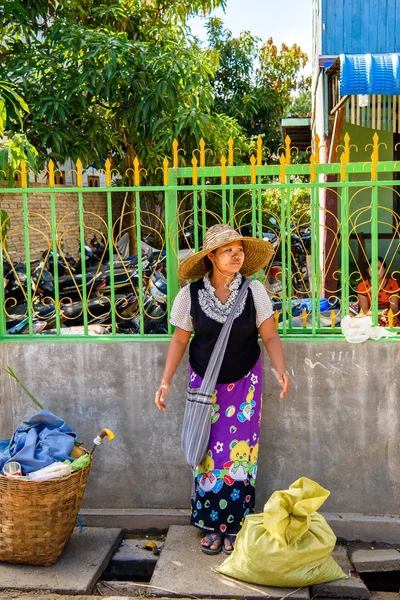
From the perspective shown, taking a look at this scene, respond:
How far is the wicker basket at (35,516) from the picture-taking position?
11.0 feet

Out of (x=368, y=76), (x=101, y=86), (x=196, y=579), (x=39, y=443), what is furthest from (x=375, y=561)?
(x=101, y=86)

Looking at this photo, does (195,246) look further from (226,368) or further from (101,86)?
(101,86)

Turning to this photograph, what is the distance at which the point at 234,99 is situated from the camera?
55.8ft

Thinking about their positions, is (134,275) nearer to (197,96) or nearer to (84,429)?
(84,429)

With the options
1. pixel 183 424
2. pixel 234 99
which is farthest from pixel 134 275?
pixel 234 99

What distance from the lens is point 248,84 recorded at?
17469 millimetres

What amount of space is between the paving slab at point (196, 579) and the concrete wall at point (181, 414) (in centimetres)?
44

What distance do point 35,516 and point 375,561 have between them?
1.77m

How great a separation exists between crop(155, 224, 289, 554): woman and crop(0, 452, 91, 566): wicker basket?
0.68m

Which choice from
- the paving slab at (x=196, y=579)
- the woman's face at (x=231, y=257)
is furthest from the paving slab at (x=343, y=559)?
A: the woman's face at (x=231, y=257)

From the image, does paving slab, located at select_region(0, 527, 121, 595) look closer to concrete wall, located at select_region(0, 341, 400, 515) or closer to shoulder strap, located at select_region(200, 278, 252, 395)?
concrete wall, located at select_region(0, 341, 400, 515)

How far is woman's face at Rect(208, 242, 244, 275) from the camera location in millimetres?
3547

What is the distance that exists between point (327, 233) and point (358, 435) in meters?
4.60

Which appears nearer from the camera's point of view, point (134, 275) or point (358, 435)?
point (358, 435)
